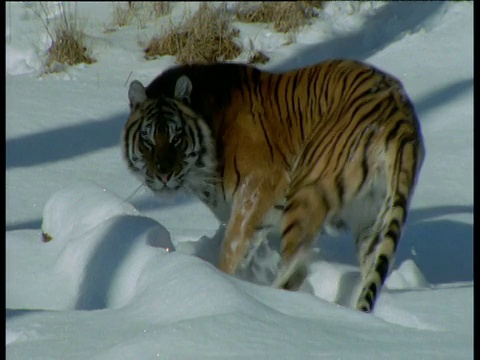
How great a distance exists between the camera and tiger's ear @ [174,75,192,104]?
18.7 feet

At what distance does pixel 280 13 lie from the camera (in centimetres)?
1127

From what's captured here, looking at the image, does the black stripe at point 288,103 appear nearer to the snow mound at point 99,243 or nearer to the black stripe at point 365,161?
the black stripe at point 365,161

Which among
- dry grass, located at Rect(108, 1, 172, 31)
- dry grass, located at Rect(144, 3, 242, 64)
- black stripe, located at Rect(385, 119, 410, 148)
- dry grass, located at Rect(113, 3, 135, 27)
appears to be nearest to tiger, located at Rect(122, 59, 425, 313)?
black stripe, located at Rect(385, 119, 410, 148)

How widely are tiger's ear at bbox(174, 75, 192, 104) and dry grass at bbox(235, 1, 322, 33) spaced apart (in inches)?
221

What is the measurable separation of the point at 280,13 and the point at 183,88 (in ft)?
18.7

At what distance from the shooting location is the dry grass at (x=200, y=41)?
10.4 metres

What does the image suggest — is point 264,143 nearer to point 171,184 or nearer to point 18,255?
point 171,184

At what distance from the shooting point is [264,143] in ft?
18.3

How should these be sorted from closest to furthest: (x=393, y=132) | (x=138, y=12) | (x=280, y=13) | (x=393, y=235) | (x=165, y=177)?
(x=393, y=235) → (x=393, y=132) → (x=165, y=177) → (x=280, y=13) → (x=138, y=12)

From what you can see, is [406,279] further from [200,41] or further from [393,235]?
[200,41]

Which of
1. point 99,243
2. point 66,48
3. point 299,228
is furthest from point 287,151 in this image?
point 66,48

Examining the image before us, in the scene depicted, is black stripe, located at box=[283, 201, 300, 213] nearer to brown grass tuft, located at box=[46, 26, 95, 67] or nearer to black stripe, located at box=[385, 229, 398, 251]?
black stripe, located at box=[385, 229, 398, 251]

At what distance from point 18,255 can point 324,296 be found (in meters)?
1.80

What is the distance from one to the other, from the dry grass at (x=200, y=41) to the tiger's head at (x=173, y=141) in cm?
456
